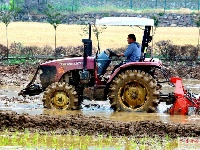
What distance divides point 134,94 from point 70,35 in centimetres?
3342

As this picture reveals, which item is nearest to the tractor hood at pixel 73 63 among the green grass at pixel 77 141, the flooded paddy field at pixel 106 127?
the flooded paddy field at pixel 106 127

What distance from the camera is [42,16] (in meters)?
63.9

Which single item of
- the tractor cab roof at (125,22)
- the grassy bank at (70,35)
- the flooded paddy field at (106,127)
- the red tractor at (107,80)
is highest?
the tractor cab roof at (125,22)

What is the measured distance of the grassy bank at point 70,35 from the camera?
42.4 meters

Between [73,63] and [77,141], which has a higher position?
[73,63]

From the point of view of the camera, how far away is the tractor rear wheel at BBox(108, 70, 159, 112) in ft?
52.1

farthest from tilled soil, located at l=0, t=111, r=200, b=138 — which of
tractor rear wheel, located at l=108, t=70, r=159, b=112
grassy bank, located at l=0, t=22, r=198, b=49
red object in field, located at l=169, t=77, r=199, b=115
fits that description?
grassy bank, located at l=0, t=22, r=198, b=49

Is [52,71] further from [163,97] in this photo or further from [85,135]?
[85,135]

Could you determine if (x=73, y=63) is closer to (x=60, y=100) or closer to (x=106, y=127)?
(x=60, y=100)

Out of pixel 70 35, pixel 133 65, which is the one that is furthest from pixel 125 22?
pixel 70 35

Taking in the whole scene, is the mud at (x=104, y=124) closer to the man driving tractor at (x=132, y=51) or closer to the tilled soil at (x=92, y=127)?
the tilled soil at (x=92, y=127)

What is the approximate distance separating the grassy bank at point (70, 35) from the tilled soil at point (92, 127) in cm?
2481

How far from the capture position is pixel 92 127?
13.1 m

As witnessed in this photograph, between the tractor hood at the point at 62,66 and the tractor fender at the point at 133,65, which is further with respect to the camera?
the tractor hood at the point at 62,66
